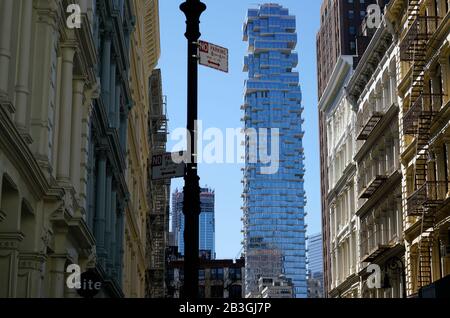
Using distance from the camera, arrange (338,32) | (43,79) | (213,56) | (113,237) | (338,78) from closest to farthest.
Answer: (213,56), (43,79), (113,237), (338,78), (338,32)

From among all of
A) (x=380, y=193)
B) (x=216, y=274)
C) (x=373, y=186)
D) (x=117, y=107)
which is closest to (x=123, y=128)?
(x=117, y=107)

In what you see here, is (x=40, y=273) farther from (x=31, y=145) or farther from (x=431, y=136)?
(x=431, y=136)

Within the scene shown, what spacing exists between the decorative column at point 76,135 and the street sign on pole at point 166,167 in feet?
44.5

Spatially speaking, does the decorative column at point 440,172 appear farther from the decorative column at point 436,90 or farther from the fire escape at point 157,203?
the fire escape at point 157,203

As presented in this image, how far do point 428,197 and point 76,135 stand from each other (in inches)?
819

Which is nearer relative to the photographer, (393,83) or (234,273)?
(393,83)

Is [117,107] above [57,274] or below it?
above

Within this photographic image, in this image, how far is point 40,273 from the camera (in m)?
22.4

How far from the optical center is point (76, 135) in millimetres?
28000

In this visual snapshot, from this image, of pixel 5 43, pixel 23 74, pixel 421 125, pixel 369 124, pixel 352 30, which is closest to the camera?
pixel 5 43

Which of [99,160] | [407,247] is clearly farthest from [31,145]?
[407,247]

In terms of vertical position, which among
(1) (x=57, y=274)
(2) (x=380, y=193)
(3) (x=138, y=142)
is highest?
(3) (x=138, y=142)

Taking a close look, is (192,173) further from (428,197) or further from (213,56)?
(428,197)
